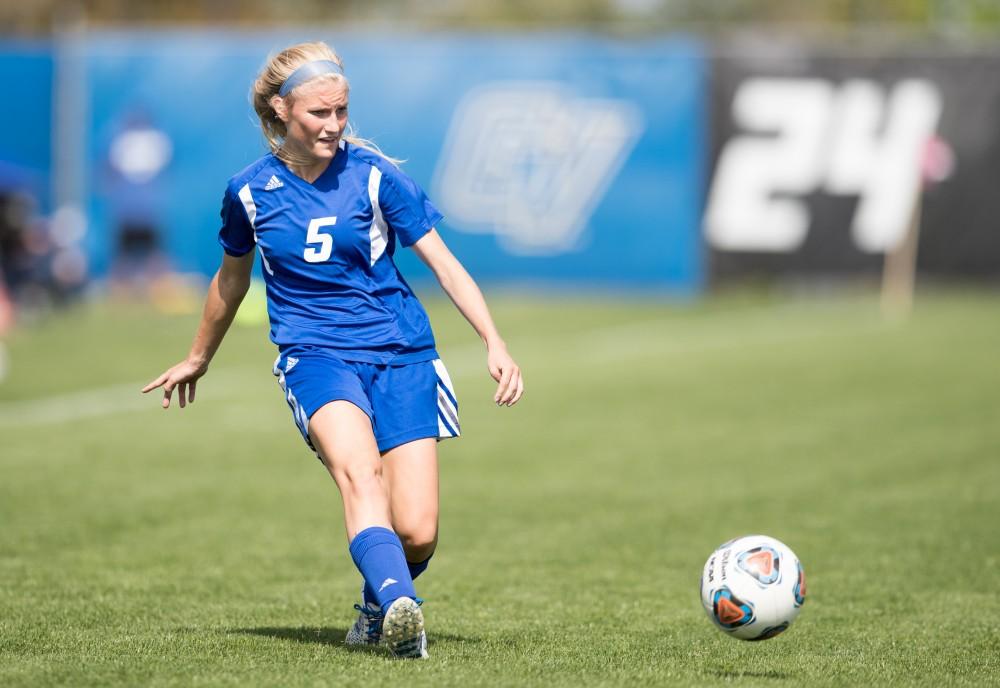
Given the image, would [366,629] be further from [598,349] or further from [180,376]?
[598,349]

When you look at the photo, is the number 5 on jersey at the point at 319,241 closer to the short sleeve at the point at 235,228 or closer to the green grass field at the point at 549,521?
the short sleeve at the point at 235,228

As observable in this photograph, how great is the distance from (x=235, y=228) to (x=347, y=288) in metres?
0.44

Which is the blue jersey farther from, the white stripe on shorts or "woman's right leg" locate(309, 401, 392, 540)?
"woman's right leg" locate(309, 401, 392, 540)

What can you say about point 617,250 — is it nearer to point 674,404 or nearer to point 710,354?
point 710,354

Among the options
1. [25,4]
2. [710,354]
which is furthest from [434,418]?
[25,4]

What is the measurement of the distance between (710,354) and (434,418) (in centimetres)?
1243

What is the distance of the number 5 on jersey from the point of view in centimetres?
523

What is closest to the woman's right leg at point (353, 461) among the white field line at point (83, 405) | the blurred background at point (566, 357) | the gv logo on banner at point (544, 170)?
the blurred background at point (566, 357)

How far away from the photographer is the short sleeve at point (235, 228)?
530 cm

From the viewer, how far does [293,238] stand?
206 inches

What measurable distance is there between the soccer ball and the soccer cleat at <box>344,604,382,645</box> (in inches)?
44.7

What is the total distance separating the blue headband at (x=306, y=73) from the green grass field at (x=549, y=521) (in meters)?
1.91

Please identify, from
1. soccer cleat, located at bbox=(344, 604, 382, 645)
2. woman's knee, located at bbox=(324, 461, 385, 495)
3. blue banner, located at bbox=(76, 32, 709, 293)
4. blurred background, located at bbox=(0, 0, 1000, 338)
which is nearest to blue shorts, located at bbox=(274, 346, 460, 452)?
woman's knee, located at bbox=(324, 461, 385, 495)

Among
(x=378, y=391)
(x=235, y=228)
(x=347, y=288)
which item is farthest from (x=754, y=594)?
(x=235, y=228)
